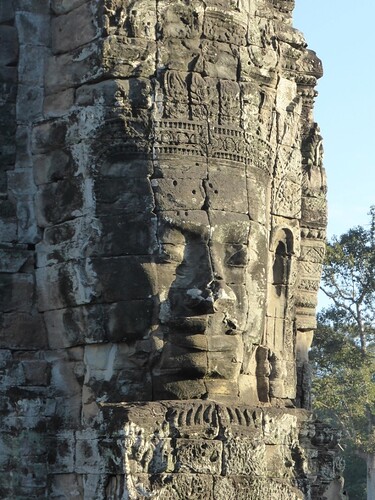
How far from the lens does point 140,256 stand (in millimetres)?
14734

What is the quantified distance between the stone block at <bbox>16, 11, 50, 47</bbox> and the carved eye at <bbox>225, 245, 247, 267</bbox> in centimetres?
279

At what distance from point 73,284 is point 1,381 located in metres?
1.18

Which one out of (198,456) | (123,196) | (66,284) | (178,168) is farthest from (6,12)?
(198,456)

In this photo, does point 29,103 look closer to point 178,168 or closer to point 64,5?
point 64,5

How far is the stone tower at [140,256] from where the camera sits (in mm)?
14484

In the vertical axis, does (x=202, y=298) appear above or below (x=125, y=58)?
below

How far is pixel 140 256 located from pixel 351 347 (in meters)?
21.2

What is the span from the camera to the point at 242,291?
49.2 feet

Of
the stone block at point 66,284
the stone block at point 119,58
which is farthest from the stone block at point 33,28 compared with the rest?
the stone block at point 66,284

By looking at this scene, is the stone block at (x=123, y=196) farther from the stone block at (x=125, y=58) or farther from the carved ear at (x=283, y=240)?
the carved ear at (x=283, y=240)

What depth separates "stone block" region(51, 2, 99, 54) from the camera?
1512cm

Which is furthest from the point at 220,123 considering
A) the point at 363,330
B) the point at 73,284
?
the point at 363,330

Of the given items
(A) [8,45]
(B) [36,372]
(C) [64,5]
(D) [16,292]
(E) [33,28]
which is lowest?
(B) [36,372]

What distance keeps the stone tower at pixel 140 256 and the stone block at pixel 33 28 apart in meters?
0.02
